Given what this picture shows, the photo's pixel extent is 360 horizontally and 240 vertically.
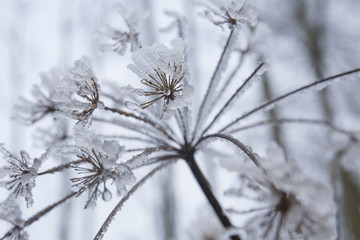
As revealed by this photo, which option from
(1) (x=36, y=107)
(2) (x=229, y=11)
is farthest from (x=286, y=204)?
(1) (x=36, y=107)

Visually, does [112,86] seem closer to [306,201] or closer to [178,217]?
[306,201]

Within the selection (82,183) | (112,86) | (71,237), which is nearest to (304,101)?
(71,237)

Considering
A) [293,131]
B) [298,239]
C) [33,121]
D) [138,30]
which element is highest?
[293,131]

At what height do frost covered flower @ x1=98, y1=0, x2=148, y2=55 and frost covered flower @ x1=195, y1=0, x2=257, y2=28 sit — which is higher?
frost covered flower @ x1=98, y1=0, x2=148, y2=55

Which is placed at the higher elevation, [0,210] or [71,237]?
[71,237]

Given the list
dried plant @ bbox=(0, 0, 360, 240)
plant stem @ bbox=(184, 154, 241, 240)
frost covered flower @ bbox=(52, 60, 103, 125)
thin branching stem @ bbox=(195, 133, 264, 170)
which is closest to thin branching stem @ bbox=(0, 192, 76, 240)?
dried plant @ bbox=(0, 0, 360, 240)

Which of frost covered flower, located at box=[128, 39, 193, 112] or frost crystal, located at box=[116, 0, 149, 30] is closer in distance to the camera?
frost covered flower, located at box=[128, 39, 193, 112]

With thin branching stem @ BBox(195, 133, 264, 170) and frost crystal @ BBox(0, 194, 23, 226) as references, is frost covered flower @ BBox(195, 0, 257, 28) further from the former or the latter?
frost crystal @ BBox(0, 194, 23, 226)

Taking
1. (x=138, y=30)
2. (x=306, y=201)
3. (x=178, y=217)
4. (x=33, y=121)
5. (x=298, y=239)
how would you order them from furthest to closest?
(x=178, y=217) → (x=33, y=121) → (x=138, y=30) → (x=298, y=239) → (x=306, y=201)
